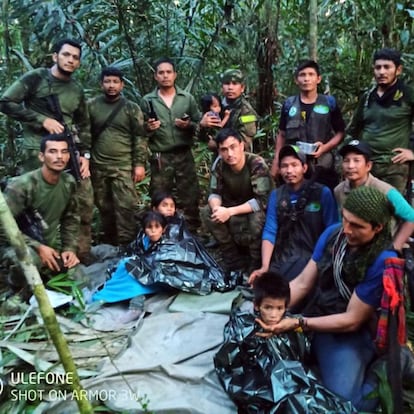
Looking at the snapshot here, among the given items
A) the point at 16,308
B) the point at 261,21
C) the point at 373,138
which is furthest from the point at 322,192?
the point at 261,21

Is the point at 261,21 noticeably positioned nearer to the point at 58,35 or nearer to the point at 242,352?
the point at 58,35

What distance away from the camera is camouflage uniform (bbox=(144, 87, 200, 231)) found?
5.79 metres

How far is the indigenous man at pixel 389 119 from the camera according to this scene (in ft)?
15.3

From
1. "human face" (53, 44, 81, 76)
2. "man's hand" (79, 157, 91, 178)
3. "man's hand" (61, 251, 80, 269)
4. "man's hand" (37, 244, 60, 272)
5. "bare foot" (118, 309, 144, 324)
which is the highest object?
"human face" (53, 44, 81, 76)

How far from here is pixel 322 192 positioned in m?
4.20

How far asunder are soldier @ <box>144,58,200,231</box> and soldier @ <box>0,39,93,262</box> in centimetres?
81

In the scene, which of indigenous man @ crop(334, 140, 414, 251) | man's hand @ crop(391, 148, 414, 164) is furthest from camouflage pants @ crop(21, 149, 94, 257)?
man's hand @ crop(391, 148, 414, 164)

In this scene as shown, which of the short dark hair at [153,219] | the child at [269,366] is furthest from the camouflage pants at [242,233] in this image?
the child at [269,366]

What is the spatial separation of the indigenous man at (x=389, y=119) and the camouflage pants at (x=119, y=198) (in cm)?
257

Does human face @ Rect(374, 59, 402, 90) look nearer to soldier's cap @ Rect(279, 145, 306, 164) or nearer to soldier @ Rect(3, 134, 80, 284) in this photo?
soldier's cap @ Rect(279, 145, 306, 164)

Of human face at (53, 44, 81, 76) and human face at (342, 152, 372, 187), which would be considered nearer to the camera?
human face at (342, 152, 372, 187)

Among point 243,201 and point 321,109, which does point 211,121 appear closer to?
point 243,201

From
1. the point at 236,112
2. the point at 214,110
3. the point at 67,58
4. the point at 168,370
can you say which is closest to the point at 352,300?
the point at 168,370

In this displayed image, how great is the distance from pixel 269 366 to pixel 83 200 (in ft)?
10.4
